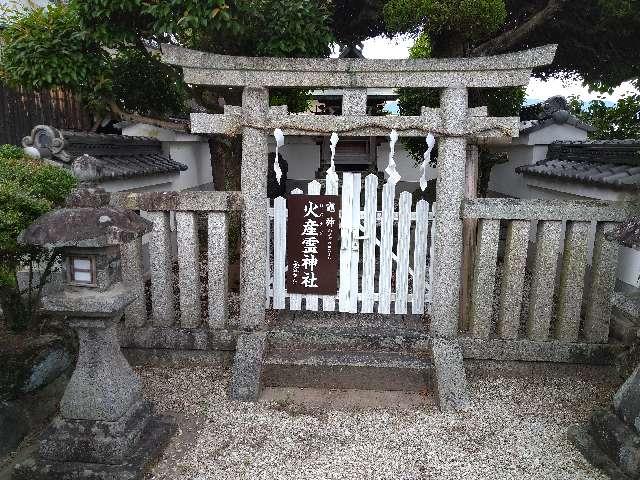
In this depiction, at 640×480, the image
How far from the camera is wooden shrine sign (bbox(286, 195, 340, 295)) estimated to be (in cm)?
548

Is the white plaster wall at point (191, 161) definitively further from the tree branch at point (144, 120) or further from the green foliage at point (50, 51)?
the green foliage at point (50, 51)

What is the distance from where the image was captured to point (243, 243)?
212 inches

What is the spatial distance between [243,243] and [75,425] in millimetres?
2448

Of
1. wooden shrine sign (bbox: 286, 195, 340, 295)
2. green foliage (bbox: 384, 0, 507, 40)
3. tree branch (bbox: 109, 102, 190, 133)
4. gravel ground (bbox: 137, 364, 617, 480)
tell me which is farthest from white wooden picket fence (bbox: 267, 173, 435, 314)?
tree branch (bbox: 109, 102, 190, 133)

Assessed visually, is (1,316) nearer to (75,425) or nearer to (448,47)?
(75,425)

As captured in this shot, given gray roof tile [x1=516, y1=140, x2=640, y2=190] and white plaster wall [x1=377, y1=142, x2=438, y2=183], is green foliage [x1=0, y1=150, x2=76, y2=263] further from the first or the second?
white plaster wall [x1=377, y1=142, x2=438, y2=183]

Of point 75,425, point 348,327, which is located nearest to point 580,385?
point 348,327

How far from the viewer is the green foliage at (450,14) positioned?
5433 mm

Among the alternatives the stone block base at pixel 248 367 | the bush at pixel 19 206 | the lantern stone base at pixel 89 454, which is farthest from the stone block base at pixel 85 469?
the bush at pixel 19 206

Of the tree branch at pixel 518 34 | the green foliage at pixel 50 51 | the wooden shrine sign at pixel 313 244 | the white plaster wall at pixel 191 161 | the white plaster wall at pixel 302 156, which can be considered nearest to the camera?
the wooden shrine sign at pixel 313 244

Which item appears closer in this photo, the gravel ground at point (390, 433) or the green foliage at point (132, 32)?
the gravel ground at point (390, 433)

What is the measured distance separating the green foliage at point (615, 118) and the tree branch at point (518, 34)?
3063mm

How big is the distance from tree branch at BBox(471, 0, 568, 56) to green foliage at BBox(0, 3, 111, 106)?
19.6ft

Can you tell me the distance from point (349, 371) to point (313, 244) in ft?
5.09
